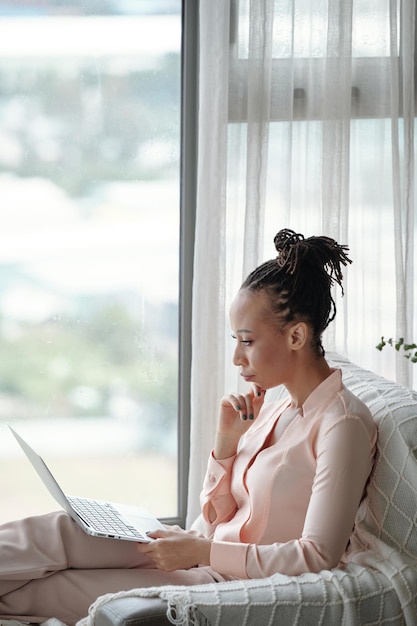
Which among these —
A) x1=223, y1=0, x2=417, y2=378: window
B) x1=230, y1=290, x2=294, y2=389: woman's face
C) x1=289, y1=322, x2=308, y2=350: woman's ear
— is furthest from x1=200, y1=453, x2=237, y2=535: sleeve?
x1=223, y1=0, x2=417, y2=378: window

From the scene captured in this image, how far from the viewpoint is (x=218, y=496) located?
2.10 metres

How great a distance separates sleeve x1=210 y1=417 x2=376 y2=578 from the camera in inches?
66.5

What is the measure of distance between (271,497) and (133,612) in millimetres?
503

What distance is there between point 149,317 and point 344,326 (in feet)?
2.24

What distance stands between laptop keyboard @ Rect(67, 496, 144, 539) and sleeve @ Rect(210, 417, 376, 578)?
0.19 metres

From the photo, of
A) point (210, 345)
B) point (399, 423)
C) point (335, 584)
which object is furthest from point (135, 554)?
point (210, 345)

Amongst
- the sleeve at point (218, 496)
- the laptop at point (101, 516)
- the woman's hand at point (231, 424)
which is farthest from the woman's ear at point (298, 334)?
the laptop at point (101, 516)

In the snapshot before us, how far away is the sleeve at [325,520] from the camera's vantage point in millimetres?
1688

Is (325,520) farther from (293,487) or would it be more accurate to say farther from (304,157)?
(304,157)

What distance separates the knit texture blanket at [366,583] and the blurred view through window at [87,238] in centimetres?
136

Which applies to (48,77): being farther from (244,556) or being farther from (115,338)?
(244,556)

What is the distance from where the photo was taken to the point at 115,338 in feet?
10.2

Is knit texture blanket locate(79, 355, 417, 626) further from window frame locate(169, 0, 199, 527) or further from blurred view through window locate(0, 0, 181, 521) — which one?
blurred view through window locate(0, 0, 181, 521)

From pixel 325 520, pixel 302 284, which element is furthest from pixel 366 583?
pixel 302 284
